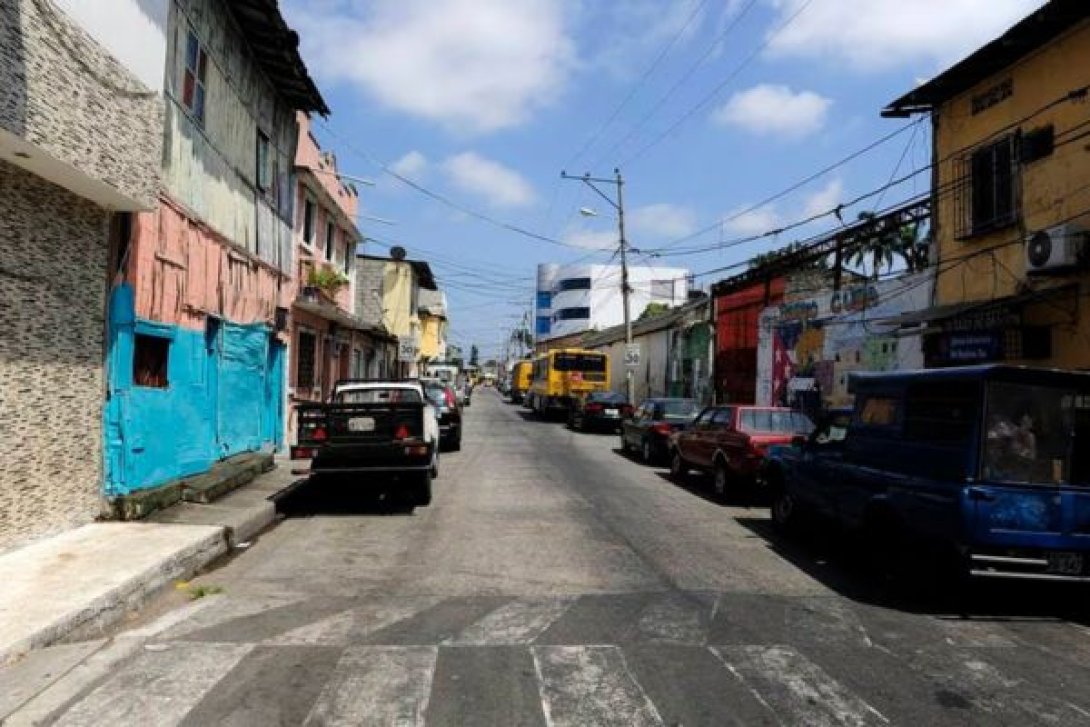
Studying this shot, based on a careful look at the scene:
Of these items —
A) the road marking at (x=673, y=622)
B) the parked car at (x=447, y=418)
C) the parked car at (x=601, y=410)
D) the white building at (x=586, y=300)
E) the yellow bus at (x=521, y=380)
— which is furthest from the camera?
the white building at (x=586, y=300)

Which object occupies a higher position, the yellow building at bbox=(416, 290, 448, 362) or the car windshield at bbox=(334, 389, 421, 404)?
the yellow building at bbox=(416, 290, 448, 362)

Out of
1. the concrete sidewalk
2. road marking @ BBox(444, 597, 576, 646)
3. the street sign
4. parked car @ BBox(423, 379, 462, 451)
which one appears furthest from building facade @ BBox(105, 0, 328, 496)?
the street sign

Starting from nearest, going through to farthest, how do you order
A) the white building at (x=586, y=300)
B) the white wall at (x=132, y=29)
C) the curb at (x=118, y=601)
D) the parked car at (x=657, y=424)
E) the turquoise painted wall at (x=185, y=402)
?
the curb at (x=118, y=601), the white wall at (x=132, y=29), the turquoise painted wall at (x=185, y=402), the parked car at (x=657, y=424), the white building at (x=586, y=300)

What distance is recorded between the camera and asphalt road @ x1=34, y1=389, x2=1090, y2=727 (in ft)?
16.1

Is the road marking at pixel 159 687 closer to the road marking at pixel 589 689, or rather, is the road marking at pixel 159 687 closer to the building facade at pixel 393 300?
the road marking at pixel 589 689

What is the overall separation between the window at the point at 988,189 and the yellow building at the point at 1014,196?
20 millimetres

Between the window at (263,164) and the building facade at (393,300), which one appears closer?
the window at (263,164)

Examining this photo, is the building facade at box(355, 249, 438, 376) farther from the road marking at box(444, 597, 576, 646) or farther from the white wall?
the road marking at box(444, 597, 576, 646)

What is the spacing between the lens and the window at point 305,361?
854 inches

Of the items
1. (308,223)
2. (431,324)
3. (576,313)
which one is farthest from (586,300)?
(308,223)

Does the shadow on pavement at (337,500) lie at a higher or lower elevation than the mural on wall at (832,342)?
lower

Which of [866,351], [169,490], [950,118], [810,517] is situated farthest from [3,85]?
[866,351]

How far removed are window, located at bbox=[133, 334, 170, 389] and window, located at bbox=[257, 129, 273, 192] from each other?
6.03m

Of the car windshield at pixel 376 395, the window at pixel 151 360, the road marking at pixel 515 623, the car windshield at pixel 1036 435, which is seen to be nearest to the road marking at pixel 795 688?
the road marking at pixel 515 623
